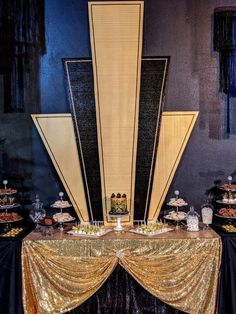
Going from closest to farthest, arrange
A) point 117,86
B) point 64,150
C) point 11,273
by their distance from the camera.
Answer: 1. point 11,273
2. point 117,86
3. point 64,150

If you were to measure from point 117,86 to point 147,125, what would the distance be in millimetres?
473

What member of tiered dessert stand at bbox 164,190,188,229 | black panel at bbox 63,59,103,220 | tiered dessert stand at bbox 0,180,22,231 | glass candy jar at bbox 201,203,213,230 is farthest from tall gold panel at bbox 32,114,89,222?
glass candy jar at bbox 201,203,213,230

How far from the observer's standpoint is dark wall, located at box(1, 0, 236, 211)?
13.4 ft

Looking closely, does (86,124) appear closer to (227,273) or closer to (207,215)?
(207,215)

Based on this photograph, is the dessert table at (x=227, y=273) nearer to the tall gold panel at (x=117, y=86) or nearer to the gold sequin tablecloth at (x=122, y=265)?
the gold sequin tablecloth at (x=122, y=265)

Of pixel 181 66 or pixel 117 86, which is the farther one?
pixel 181 66

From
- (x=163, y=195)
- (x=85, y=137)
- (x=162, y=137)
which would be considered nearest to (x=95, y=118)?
(x=85, y=137)

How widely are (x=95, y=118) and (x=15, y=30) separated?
120cm

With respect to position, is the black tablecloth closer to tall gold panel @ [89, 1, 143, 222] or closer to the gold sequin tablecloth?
the gold sequin tablecloth

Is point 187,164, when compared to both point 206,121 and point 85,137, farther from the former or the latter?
point 85,137

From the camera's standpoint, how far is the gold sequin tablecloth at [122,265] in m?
3.41

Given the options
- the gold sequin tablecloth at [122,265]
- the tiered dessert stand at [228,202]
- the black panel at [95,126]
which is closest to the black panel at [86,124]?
the black panel at [95,126]

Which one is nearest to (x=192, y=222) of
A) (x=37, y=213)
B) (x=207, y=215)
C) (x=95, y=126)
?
(x=207, y=215)

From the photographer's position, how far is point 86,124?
159 inches
